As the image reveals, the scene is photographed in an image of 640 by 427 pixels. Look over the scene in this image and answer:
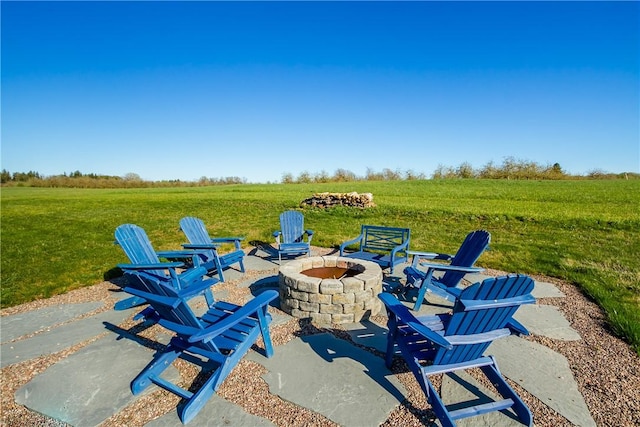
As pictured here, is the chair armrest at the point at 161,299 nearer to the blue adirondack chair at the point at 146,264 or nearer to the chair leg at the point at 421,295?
the blue adirondack chair at the point at 146,264

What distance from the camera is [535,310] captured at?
4.26m

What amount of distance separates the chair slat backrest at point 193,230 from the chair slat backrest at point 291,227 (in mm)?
1612

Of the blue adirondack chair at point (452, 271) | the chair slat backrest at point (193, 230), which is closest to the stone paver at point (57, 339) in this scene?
the chair slat backrest at point (193, 230)

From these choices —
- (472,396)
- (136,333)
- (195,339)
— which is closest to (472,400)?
(472,396)

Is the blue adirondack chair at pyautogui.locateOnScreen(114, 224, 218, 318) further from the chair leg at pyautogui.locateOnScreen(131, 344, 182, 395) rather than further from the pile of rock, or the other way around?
the pile of rock

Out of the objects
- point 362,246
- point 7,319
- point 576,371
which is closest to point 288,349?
point 576,371

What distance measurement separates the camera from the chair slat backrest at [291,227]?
22.5ft

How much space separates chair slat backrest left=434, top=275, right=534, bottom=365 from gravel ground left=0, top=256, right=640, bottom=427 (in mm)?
536

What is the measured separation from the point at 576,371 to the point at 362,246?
12.2ft

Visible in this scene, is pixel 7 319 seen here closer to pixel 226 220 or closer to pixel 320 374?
pixel 320 374

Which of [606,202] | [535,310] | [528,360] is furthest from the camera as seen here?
[606,202]

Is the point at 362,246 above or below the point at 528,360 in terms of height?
above

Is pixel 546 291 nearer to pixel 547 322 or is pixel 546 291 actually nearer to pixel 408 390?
pixel 547 322

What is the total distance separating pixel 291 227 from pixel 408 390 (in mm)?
4643
